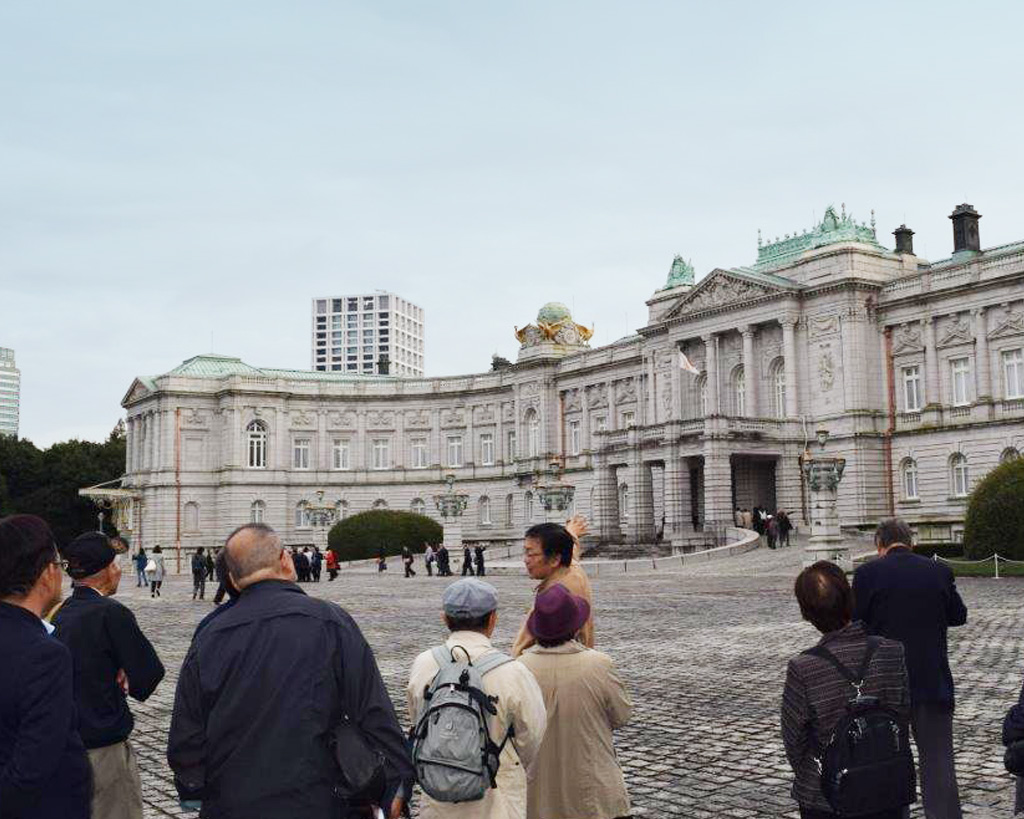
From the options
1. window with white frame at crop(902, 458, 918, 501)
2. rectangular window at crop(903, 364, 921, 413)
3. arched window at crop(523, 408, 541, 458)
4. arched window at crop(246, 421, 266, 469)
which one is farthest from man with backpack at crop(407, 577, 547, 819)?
arched window at crop(246, 421, 266, 469)

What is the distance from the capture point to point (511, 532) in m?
84.8

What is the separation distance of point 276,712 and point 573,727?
2043 millimetres

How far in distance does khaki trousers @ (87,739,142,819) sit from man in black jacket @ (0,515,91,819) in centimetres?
173

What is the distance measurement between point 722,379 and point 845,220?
10.8m

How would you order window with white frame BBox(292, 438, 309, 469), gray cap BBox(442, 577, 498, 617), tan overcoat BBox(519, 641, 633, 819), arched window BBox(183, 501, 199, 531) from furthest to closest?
window with white frame BBox(292, 438, 309, 469), arched window BBox(183, 501, 199, 531), tan overcoat BBox(519, 641, 633, 819), gray cap BBox(442, 577, 498, 617)

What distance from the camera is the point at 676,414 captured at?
68375 millimetres

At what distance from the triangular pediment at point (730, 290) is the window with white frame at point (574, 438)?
1463 centimetres

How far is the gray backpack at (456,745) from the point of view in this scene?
5.44 m

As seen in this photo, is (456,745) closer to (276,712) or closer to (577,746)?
(276,712)

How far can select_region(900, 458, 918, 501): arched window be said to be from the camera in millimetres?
57219

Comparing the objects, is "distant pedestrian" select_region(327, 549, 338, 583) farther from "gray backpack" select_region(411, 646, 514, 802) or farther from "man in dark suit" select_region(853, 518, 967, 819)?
"gray backpack" select_region(411, 646, 514, 802)

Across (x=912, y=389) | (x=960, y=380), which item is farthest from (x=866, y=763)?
(x=912, y=389)

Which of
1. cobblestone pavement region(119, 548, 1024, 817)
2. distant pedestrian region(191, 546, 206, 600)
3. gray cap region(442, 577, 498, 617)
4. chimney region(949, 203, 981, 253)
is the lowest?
cobblestone pavement region(119, 548, 1024, 817)

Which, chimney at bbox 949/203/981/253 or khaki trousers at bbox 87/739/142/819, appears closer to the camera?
khaki trousers at bbox 87/739/142/819
